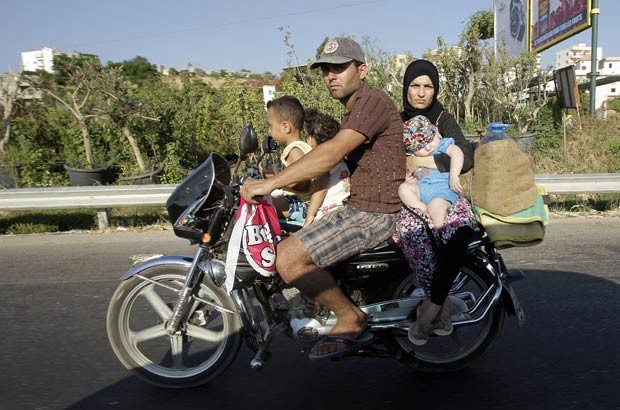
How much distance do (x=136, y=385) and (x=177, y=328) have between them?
0.45 metres

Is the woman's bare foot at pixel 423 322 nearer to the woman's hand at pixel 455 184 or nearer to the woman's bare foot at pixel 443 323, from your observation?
the woman's bare foot at pixel 443 323

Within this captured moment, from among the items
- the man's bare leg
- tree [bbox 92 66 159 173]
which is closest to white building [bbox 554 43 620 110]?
tree [bbox 92 66 159 173]

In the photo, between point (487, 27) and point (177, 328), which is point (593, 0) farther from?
point (487, 27)

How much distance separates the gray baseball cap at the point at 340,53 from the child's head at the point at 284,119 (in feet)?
1.60

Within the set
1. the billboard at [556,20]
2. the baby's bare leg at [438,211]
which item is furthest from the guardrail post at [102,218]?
the billboard at [556,20]

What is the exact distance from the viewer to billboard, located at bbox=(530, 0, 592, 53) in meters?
15.4

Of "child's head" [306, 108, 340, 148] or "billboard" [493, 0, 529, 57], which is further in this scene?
"billboard" [493, 0, 529, 57]

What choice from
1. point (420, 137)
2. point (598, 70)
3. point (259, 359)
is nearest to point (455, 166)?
point (420, 137)

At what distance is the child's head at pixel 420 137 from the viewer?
331 centimetres

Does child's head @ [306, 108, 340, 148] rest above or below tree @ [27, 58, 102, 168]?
below

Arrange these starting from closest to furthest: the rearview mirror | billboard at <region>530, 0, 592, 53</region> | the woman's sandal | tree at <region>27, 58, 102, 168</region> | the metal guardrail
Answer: the rearview mirror → the woman's sandal → the metal guardrail → tree at <region>27, 58, 102, 168</region> → billboard at <region>530, 0, 592, 53</region>

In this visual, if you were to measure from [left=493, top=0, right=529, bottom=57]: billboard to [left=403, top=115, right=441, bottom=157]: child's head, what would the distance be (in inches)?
694

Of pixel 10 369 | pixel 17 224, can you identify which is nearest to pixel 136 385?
pixel 10 369

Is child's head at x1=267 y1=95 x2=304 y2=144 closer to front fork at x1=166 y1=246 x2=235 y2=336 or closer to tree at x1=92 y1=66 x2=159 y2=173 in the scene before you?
front fork at x1=166 y1=246 x2=235 y2=336
